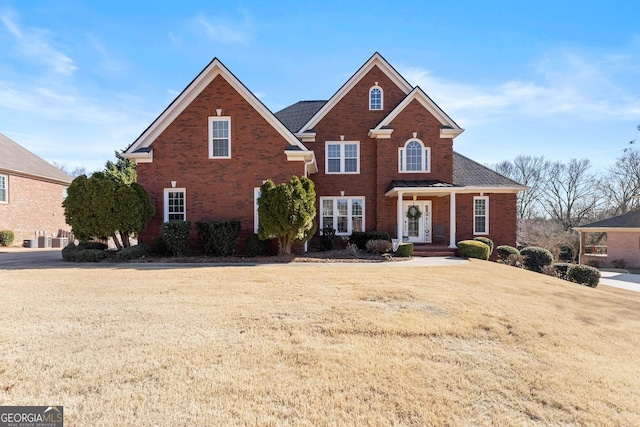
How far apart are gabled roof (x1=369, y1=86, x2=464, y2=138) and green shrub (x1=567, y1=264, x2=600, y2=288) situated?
28.7ft

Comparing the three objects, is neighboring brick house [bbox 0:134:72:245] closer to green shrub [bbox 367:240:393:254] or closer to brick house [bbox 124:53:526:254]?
brick house [bbox 124:53:526:254]

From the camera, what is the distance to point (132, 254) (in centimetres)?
1330

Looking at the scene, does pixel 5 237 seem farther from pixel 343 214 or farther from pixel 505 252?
pixel 505 252

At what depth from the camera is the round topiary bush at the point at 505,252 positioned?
1658 cm

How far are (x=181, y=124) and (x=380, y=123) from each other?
10.4 m

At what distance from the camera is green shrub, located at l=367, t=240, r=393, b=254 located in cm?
1519

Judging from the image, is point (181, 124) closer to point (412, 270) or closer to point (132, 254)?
point (132, 254)

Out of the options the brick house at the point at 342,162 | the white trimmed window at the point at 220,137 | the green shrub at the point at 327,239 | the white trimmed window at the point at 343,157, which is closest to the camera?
the brick house at the point at 342,162

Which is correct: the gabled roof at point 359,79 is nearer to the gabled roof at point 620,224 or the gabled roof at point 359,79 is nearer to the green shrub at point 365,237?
the green shrub at point 365,237

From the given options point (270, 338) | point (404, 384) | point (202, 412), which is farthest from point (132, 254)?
point (404, 384)

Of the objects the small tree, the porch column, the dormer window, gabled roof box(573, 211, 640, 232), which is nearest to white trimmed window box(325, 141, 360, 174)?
the dormer window

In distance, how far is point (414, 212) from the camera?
714 inches

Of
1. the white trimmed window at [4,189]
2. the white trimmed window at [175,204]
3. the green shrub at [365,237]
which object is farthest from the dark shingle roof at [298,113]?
the white trimmed window at [4,189]

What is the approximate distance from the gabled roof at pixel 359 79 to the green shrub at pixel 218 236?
775 cm
